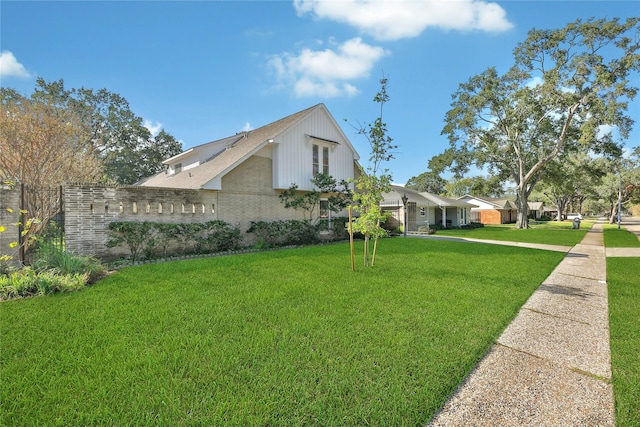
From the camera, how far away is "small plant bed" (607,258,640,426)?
8.16 ft

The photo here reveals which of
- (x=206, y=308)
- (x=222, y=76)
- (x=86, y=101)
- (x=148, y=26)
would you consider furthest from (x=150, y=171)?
(x=206, y=308)

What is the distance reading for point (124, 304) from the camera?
4.76 metres

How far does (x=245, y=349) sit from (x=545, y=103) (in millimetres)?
30211

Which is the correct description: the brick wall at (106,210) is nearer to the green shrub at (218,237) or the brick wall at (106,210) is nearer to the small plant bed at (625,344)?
the green shrub at (218,237)

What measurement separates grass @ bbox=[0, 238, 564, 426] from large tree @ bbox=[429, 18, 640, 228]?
78.1 ft

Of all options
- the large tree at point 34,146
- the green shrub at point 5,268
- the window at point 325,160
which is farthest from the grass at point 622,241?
the large tree at point 34,146

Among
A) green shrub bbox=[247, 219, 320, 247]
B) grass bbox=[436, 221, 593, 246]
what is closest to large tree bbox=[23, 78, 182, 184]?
green shrub bbox=[247, 219, 320, 247]

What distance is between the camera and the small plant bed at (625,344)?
8.16 ft

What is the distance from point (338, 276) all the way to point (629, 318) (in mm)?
5083

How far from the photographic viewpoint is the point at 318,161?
15711mm

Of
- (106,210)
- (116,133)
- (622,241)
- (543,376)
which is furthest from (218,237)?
(116,133)

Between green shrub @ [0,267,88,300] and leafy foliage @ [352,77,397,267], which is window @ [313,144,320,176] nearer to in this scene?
leafy foliage @ [352,77,397,267]

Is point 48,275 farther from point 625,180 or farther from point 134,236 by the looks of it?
point 625,180

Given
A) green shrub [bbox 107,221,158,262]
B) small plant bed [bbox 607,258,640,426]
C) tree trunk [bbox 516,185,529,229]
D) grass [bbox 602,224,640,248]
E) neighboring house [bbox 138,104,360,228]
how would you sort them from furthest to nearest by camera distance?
1. tree trunk [bbox 516,185,529,229]
2. grass [bbox 602,224,640,248]
3. neighboring house [bbox 138,104,360,228]
4. green shrub [bbox 107,221,158,262]
5. small plant bed [bbox 607,258,640,426]
